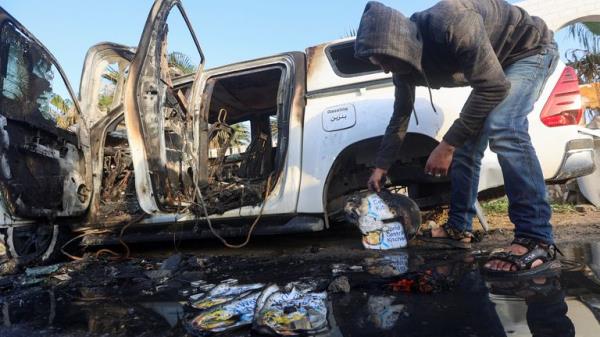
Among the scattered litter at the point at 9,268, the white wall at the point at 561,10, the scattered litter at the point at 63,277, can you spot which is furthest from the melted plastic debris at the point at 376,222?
the scattered litter at the point at 9,268

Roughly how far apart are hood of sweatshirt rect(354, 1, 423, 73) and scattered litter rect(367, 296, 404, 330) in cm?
114

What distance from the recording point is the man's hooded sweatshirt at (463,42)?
74.0 inches

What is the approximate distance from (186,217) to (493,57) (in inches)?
96.9

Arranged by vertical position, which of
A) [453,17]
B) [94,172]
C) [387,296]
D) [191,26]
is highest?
[191,26]

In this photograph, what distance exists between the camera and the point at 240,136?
18.7 ft

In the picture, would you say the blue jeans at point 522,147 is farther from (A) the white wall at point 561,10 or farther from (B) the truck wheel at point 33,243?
(B) the truck wheel at point 33,243

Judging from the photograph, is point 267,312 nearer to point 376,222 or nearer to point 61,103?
point 376,222

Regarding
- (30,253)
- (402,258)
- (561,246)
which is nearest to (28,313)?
(30,253)

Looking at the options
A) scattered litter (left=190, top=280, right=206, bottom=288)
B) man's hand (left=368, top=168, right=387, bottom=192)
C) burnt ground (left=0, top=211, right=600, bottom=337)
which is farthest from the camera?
man's hand (left=368, top=168, right=387, bottom=192)

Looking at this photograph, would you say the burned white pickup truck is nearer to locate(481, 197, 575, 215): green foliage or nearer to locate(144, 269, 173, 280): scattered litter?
locate(144, 269, 173, 280): scattered litter

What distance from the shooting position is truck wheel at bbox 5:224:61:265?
3.34 m

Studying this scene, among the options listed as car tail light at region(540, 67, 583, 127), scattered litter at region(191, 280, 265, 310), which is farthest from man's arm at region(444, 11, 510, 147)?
scattered litter at region(191, 280, 265, 310)

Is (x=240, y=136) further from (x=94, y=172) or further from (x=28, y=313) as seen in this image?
(x=28, y=313)

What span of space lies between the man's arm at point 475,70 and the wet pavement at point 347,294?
0.78m
